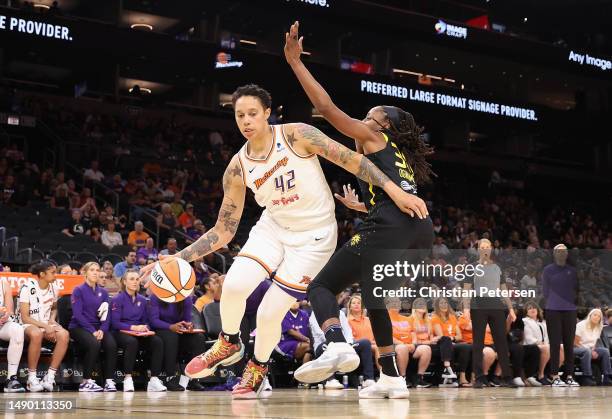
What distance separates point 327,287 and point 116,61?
18036 millimetres

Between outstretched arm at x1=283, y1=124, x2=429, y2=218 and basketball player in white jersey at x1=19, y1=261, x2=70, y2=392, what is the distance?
5176 mm

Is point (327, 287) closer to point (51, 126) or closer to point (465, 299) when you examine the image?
point (465, 299)

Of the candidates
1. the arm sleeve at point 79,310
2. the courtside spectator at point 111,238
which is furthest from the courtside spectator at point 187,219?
the arm sleeve at point 79,310

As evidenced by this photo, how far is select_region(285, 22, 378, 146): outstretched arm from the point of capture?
5.20 metres

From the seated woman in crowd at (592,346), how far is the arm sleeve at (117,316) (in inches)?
287

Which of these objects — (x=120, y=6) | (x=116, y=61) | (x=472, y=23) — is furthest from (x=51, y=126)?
(x=472, y=23)

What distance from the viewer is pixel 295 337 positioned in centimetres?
1106

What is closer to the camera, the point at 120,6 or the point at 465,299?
the point at 465,299

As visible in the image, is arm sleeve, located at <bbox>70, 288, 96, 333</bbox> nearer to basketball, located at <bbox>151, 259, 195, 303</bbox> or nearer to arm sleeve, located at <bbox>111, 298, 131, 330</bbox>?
arm sleeve, located at <bbox>111, 298, 131, 330</bbox>

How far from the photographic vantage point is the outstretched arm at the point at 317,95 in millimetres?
5203

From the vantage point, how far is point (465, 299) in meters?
11.9

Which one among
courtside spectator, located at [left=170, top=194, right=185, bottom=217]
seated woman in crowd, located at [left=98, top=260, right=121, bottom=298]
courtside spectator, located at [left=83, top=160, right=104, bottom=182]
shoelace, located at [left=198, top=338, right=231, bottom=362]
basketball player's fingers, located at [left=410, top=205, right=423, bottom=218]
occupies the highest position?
courtside spectator, located at [left=83, top=160, right=104, bottom=182]

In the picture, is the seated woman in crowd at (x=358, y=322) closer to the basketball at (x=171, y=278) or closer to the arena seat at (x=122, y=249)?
the arena seat at (x=122, y=249)

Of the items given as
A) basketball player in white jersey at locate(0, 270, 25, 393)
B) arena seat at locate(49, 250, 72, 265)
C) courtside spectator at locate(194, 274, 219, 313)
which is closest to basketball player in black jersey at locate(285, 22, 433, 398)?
basketball player in white jersey at locate(0, 270, 25, 393)
